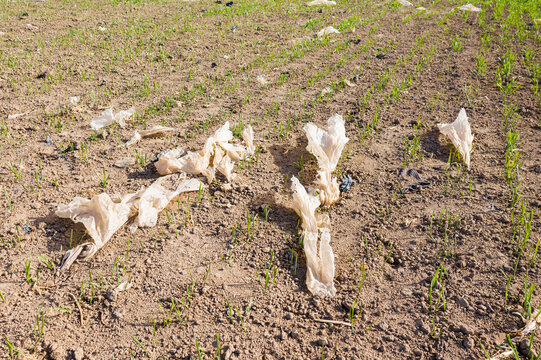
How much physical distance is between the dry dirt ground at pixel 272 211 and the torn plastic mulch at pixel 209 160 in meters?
0.13

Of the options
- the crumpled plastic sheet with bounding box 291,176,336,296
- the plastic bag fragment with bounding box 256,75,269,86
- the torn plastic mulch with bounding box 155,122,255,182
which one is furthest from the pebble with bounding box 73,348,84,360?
the plastic bag fragment with bounding box 256,75,269,86

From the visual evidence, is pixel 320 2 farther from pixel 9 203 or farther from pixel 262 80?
pixel 9 203

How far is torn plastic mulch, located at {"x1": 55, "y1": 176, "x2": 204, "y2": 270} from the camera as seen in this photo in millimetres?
2289

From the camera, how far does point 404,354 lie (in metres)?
1.77

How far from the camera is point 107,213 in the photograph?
7.80 ft

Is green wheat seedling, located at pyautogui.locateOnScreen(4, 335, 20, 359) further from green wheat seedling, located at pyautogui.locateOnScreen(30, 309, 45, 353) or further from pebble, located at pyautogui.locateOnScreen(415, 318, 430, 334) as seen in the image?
pebble, located at pyautogui.locateOnScreen(415, 318, 430, 334)

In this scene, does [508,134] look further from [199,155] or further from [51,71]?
[51,71]

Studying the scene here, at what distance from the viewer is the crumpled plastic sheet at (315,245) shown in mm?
2113

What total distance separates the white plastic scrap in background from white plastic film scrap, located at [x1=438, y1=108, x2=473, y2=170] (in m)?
1.02

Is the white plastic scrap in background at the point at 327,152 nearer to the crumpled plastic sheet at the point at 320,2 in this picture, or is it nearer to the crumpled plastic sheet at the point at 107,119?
the crumpled plastic sheet at the point at 107,119

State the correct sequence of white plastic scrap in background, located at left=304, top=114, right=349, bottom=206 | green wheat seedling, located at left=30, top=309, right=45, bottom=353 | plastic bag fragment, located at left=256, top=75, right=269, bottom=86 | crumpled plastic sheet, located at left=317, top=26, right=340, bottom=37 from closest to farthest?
1. green wheat seedling, located at left=30, top=309, right=45, bottom=353
2. white plastic scrap in background, located at left=304, top=114, right=349, bottom=206
3. plastic bag fragment, located at left=256, top=75, right=269, bottom=86
4. crumpled plastic sheet, located at left=317, top=26, right=340, bottom=37

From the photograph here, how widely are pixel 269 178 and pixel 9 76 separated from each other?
4.11 metres

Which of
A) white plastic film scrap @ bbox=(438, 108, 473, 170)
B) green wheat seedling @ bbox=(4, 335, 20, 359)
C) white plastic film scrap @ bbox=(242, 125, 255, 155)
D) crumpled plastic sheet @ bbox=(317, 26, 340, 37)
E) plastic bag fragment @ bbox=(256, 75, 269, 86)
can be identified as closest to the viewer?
green wheat seedling @ bbox=(4, 335, 20, 359)

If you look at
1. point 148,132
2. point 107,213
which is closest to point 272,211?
point 107,213
